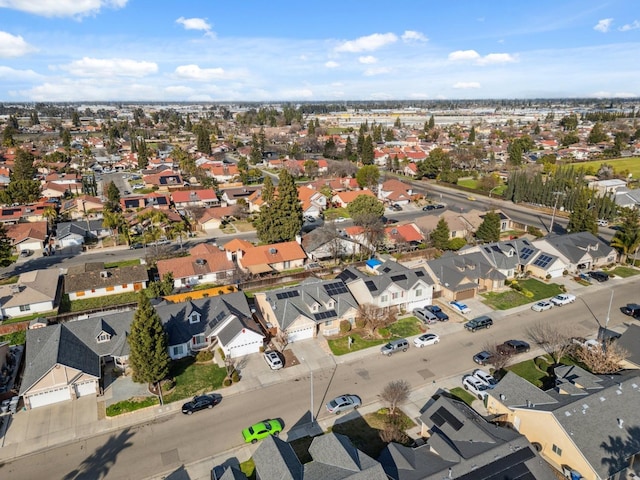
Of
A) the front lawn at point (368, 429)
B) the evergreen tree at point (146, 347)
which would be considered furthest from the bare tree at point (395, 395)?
the evergreen tree at point (146, 347)

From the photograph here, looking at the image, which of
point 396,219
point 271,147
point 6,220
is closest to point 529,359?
point 396,219

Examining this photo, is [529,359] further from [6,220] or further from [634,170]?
[634,170]

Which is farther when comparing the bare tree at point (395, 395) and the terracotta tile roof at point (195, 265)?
the terracotta tile roof at point (195, 265)

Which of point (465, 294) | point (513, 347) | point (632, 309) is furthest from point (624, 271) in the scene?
point (513, 347)

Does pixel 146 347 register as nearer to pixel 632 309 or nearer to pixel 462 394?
pixel 462 394

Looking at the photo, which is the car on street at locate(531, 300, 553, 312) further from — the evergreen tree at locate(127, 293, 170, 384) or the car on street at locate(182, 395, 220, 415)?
the evergreen tree at locate(127, 293, 170, 384)

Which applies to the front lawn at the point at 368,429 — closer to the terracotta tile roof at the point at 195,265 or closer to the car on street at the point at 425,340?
the car on street at the point at 425,340
